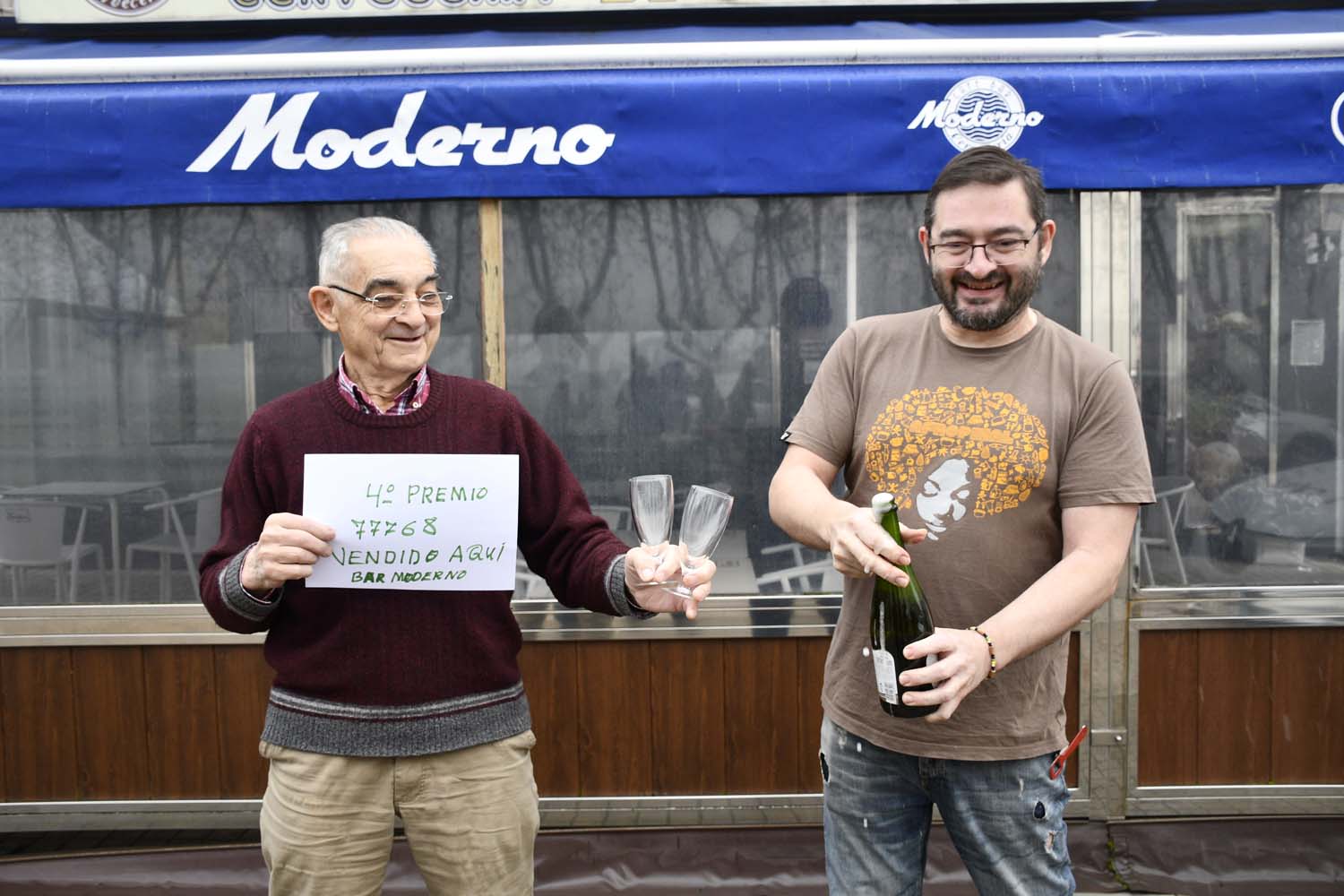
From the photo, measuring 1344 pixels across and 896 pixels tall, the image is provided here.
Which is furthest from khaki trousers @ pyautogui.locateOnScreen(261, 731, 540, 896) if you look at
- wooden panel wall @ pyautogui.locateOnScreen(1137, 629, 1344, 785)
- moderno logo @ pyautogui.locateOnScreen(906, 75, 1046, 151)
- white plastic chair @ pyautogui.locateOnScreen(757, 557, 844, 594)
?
wooden panel wall @ pyautogui.locateOnScreen(1137, 629, 1344, 785)

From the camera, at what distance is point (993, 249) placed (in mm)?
1907

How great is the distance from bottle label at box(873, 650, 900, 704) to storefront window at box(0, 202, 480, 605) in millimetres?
2438

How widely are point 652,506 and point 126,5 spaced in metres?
3.25

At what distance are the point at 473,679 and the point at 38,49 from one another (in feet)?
11.0

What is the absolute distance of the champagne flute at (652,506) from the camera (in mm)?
2047

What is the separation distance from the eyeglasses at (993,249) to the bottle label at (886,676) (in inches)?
28.9

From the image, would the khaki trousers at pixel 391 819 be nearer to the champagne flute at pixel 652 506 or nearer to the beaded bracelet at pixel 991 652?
the champagne flute at pixel 652 506

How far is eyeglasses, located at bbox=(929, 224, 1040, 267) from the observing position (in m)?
1.90

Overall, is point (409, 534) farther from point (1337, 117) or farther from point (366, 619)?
point (1337, 117)

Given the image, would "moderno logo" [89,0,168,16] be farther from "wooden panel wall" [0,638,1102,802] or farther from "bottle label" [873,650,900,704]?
"bottle label" [873,650,900,704]

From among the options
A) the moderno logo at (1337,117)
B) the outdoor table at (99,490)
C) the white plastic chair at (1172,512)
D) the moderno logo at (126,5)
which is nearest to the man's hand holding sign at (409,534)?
the outdoor table at (99,490)

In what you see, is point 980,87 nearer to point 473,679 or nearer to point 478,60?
point 478,60

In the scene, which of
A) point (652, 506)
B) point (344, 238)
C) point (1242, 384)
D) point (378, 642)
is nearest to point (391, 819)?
point (378, 642)

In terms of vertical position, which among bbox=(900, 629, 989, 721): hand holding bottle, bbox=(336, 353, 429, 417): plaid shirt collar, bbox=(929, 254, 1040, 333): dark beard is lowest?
bbox=(900, 629, 989, 721): hand holding bottle
